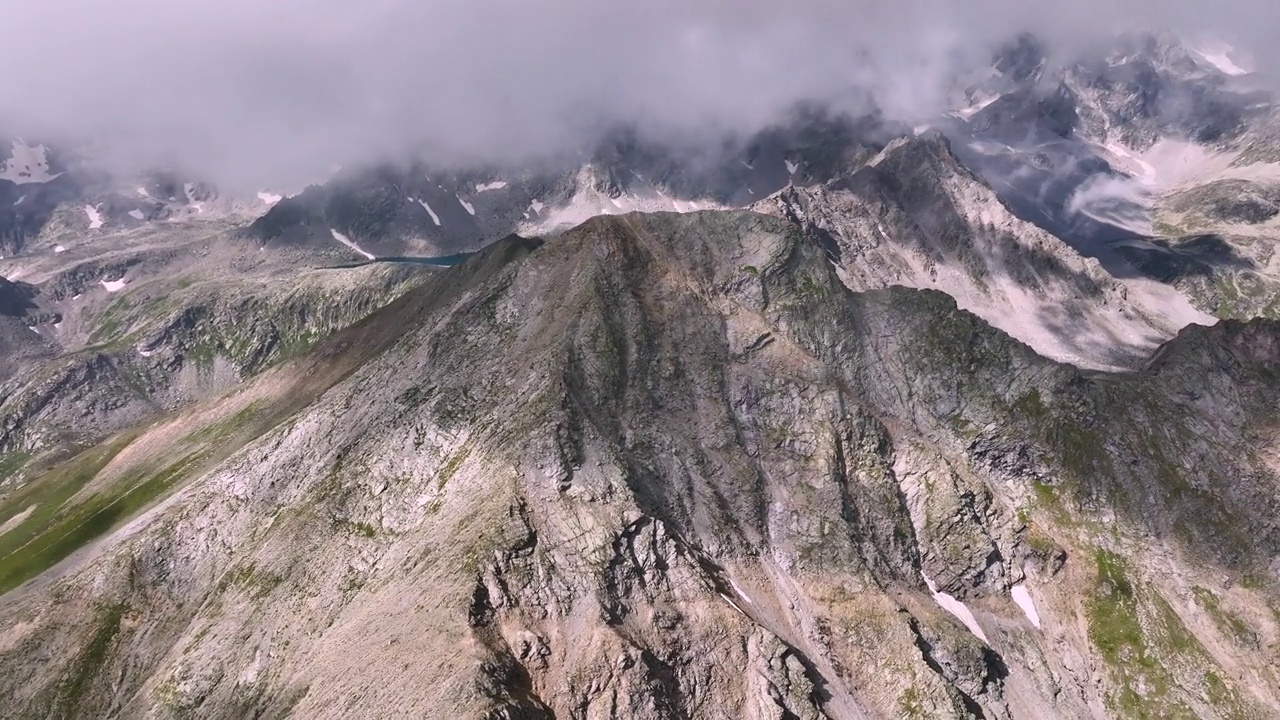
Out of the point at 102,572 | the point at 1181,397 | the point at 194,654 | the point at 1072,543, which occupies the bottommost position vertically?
the point at 194,654

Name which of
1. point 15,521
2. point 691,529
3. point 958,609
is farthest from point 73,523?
point 958,609

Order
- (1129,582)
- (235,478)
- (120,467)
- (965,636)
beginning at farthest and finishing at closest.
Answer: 1. (120,467)
2. (235,478)
3. (1129,582)
4. (965,636)

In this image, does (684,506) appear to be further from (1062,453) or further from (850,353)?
(1062,453)

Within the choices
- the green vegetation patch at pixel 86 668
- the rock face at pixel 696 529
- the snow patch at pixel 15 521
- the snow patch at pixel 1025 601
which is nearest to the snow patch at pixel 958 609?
the rock face at pixel 696 529

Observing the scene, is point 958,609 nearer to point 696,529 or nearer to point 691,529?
point 696,529

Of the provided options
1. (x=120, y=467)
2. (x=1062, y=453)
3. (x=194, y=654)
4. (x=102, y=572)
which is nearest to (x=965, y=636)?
(x=1062, y=453)

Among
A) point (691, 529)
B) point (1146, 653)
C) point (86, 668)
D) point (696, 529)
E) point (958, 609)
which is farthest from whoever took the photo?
point (958, 609)
